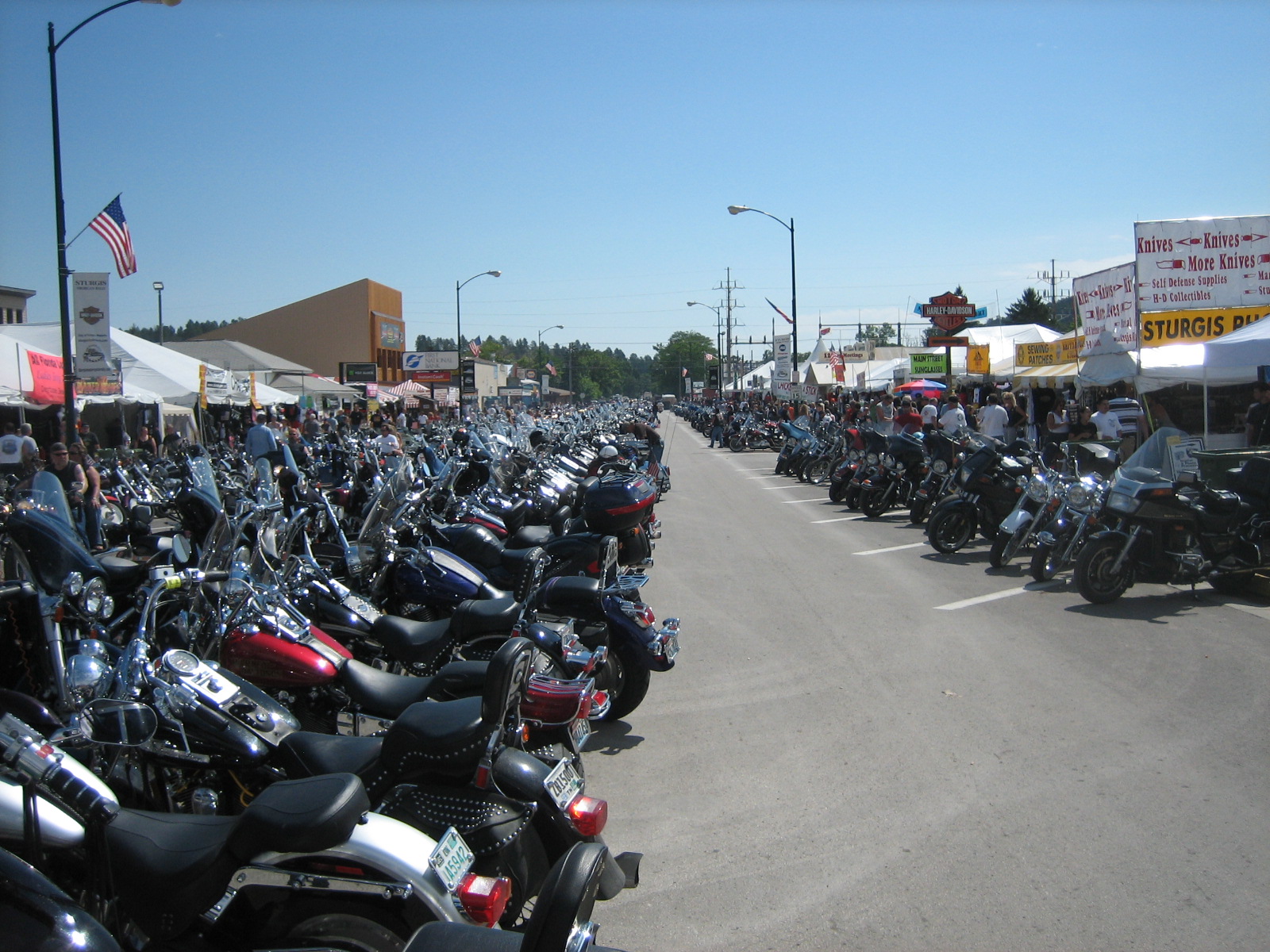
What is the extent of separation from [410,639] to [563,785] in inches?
80.3

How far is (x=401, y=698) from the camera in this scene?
411 centimetres

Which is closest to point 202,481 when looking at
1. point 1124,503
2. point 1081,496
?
point 1124,503

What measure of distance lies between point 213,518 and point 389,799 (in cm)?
257

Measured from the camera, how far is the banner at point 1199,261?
13453 mm

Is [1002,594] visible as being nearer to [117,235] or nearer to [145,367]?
[117,235]

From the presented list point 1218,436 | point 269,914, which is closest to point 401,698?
point 269,914

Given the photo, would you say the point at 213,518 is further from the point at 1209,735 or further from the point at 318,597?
the point at 1209,735

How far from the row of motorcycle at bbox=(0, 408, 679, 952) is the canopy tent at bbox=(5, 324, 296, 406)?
17915 millimetres

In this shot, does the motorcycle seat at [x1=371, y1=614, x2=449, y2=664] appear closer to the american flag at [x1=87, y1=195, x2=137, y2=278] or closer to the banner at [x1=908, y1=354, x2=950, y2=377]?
the american flag at [x1=87, y1=195, x2=137, y2=278]

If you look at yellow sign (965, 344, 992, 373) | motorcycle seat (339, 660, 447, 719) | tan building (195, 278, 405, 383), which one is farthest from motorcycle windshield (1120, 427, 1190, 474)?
tan building (195, 278, 405, 383)

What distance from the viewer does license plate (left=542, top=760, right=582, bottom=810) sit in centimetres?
321

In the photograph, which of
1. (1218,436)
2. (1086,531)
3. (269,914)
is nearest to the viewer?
(269,914)

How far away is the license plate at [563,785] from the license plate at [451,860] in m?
0.42

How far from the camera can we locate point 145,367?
22.3 metres
